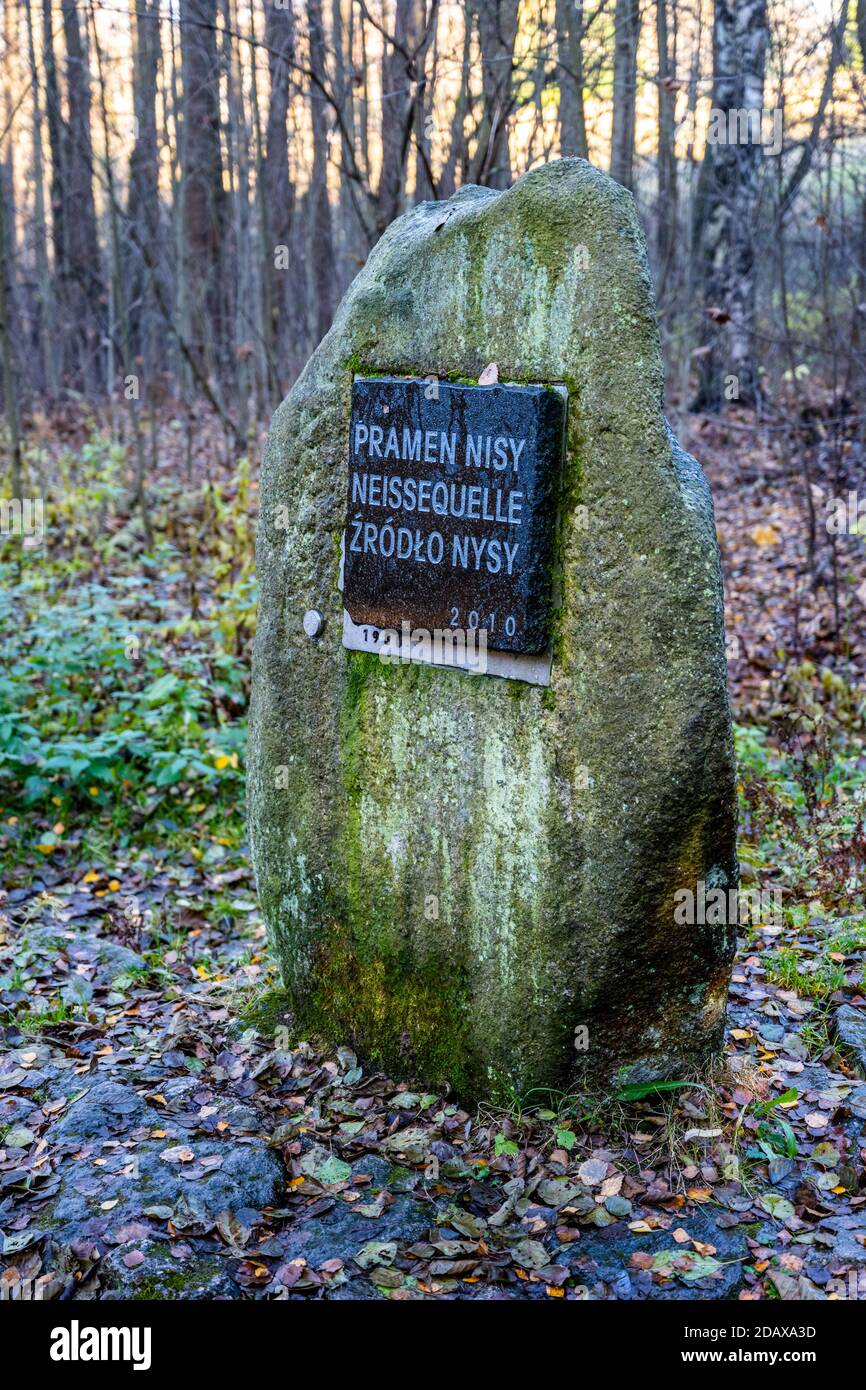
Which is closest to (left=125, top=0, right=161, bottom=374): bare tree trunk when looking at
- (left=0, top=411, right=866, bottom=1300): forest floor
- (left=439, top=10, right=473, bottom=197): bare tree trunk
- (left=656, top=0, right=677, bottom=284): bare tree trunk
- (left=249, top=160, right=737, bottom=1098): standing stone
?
(left=439, top=10, right=473, bottom=197): bare tree trunk

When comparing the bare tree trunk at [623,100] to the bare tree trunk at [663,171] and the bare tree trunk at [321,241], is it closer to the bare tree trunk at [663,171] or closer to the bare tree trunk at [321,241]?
the bare tree trunk at [663,171]

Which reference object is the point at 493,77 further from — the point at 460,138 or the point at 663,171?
the point at 663,171

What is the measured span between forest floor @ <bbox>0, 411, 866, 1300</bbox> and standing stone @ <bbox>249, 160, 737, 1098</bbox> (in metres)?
0.22

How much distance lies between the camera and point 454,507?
3.26 m

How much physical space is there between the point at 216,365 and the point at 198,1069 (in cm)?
1380

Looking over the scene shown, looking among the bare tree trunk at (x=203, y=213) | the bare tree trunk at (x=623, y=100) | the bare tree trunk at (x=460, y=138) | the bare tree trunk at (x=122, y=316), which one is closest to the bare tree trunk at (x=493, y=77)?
the bare tree trunk at (x=460, y=138)

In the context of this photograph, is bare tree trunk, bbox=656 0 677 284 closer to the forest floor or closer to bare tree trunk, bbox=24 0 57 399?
the forest floor

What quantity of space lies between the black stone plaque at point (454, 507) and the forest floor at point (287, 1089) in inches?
53.8

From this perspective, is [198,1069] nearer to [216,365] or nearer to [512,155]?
[512,155]

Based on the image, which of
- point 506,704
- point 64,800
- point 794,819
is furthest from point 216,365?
point 506,704

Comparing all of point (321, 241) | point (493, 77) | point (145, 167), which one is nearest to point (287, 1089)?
point (493, 77)

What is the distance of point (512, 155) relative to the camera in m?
9.34

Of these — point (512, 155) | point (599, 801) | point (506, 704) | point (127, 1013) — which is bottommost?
point (127, 1013)

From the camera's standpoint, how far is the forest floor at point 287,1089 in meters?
2.86
